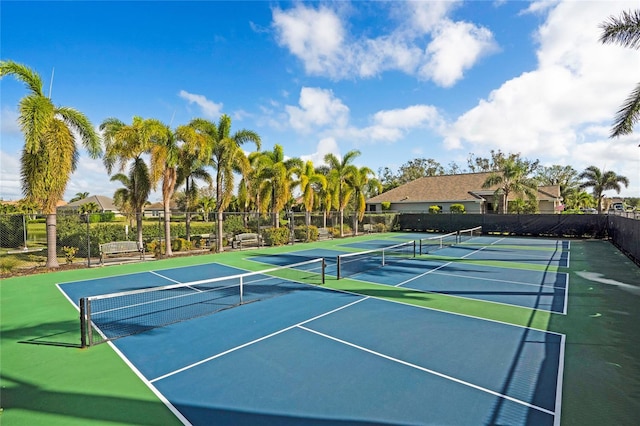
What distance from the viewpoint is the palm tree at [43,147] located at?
12969 millimetres

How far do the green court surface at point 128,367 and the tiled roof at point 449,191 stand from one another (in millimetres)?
30030

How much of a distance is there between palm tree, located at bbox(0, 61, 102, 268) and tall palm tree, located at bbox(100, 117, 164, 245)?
3.42 m

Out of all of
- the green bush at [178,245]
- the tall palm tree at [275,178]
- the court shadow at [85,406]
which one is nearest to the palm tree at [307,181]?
the tall palm tree at [275,178]

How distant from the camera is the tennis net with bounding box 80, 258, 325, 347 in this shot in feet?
22.6

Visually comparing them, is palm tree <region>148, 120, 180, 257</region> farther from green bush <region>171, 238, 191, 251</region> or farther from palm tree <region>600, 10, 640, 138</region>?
palm tree <region>600, 10, 640, 138</region>

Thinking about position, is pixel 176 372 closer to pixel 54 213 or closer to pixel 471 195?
pixel 54 213

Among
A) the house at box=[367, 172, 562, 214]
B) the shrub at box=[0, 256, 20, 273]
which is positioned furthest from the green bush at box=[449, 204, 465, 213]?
the shrub at box=[0, 256, 20, 273]

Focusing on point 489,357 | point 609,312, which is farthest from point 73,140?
point 609,312

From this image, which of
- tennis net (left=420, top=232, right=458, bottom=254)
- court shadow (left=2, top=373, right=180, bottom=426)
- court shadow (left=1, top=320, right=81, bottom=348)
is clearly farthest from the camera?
tennis net (left=420, top=232, right=458, bottom=254)

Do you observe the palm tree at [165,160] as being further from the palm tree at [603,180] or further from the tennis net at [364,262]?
the palm tree at [603,180]

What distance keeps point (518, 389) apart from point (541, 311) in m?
4.51

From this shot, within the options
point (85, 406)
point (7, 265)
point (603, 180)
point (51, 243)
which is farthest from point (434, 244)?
point (603, 180)

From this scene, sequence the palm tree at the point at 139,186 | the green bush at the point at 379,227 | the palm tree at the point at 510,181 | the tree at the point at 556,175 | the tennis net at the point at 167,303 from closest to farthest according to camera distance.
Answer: the tennis net at the point at 167,303 < the palm tree at the point at 139,186 < the palm tree at the point at 510,181 < the green bush at the point at 379,227 < the tree at the point at 556,175

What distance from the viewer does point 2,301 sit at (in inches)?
378
